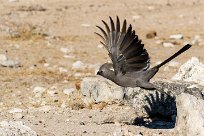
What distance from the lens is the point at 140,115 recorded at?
955 cm

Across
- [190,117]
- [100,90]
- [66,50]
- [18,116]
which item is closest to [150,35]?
[66,50]

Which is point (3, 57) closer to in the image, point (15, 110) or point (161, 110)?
point (15, 110)

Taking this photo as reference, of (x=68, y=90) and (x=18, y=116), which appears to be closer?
(x=18, y=116)

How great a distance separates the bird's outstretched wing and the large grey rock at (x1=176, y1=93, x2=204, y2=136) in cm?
117

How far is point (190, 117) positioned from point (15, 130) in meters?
1.70

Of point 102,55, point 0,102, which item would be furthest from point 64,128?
point 102,55

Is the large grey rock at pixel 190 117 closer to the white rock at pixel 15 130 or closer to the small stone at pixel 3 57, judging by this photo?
the white rock at pixel 15 130

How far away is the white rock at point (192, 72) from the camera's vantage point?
33.0 ft

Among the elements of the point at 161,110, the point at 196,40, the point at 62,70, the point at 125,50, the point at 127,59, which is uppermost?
the point at 196,40

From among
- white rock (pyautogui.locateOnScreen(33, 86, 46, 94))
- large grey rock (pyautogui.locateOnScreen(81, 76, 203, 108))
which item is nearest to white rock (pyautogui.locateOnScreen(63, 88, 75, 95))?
white rock (pyautogui.locateOnScreen(33, 86, 46, 94))

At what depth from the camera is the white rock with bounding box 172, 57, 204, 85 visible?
10.1 metres

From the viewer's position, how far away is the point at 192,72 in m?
10.2

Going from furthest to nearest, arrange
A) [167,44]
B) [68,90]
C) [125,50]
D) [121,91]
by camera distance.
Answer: [167,44], [68,90], [121,91], [125,50]

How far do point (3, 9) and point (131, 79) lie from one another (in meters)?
15.1
